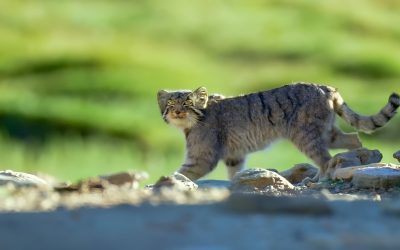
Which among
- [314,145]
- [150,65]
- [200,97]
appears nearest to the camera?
[314,145]

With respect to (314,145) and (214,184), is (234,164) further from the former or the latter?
(214,184)

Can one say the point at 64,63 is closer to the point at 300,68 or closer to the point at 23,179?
the point at 300,68

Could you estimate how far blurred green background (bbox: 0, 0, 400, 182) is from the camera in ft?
84.5

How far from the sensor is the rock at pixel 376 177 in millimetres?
11625

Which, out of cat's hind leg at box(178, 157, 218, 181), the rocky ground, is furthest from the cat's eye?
the rocky ground

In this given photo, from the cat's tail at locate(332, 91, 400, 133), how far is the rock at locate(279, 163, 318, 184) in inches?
25.7

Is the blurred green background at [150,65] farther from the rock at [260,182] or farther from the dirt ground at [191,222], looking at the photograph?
the dirt ground at [191,222]

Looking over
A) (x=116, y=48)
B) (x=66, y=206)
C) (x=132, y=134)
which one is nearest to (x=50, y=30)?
(x=116, y=48)

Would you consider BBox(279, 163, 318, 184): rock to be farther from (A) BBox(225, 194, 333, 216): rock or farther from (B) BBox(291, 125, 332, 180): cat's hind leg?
(A) BBox(225, 194, 333, 216): rock

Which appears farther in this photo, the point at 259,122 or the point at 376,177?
the point at 259,122

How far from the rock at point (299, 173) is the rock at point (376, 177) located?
2.01 meters

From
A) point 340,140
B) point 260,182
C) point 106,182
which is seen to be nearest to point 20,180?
point 106,182

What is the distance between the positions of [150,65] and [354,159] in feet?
84.5

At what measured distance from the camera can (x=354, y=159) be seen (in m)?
13.1
